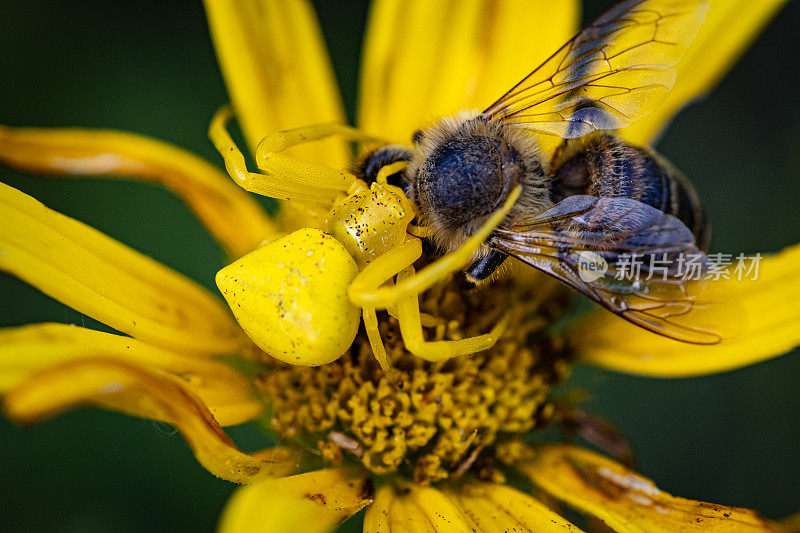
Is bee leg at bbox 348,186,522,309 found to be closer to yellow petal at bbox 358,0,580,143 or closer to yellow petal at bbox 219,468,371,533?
yellow petal at bbox 219,468,371,533

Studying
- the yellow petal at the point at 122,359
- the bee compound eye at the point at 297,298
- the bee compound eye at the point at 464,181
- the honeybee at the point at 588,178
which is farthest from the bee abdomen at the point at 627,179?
the yellow petal at the point at 122,359

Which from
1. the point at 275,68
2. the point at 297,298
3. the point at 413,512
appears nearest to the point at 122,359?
the point at 297,298

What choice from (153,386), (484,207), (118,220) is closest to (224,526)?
(153,386)

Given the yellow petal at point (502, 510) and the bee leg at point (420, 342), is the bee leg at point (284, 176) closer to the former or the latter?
the bee leg at point (420, 342)

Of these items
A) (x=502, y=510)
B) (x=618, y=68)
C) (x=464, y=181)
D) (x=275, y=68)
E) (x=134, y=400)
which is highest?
(x=275, y=68)

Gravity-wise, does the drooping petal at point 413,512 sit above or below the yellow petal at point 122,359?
below

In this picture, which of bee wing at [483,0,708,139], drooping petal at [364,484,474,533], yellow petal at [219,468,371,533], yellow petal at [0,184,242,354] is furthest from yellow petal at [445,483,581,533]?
bee wing at [483,0,708,139]

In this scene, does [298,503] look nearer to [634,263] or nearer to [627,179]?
[634,263]
